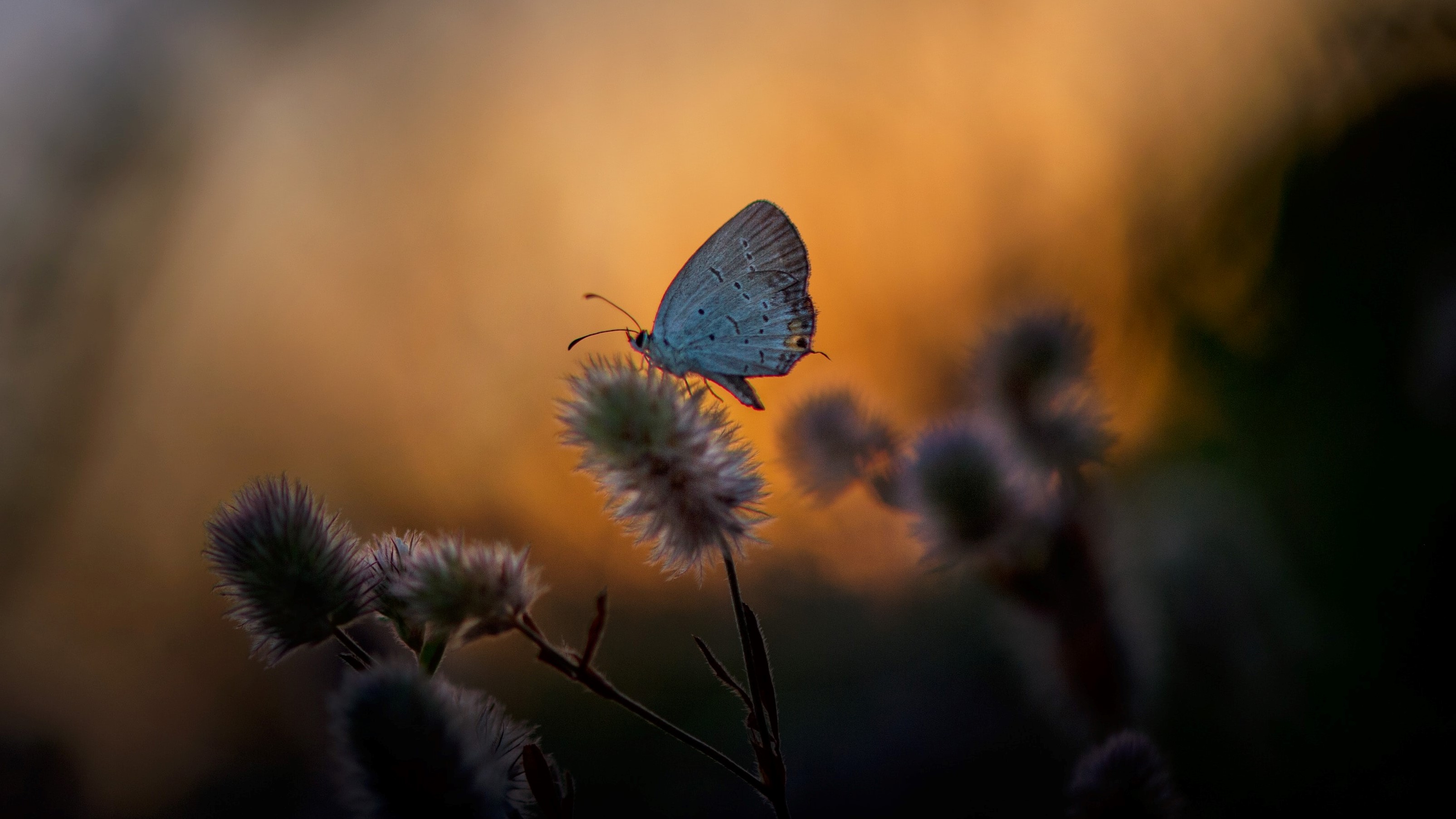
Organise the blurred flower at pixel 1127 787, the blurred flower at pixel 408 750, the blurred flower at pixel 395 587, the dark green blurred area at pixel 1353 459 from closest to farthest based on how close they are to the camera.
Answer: the blurred flower at pixel 408 750 → the blurred flower at pixel 395 587 → the blurred flower at pixel 1127 787 → the dark green blurred area at pixel 1353 459

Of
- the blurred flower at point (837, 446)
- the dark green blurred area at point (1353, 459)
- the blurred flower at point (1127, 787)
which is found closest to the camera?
the blurred flower at point (1127, 787)

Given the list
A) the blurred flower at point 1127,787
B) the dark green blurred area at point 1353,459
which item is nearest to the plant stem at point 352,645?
the blurred flower at point 1127,787

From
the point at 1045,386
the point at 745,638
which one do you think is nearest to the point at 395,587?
the point at 745,638

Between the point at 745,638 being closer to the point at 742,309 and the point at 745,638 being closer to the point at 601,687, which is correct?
the point at 601,687

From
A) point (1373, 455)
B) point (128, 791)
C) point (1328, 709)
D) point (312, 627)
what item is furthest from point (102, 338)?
point (1373, 455)

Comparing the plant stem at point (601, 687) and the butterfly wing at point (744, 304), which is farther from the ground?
the butterfly wing at point (744, 304)

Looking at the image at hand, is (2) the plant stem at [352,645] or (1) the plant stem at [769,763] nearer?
(1) the plant stem at [769,763]

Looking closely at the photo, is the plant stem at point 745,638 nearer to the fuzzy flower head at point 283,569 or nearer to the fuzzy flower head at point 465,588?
the fuzzy flower head at point 465,588
